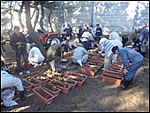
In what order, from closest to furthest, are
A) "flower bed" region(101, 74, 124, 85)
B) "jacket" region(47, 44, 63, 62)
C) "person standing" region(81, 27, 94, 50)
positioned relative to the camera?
1. "flower bed" region(101, 74, 124, 85)
2. "jacket" region(47, 44, 63, 62)
3. "person standing" region(81, 27, 94, 50)

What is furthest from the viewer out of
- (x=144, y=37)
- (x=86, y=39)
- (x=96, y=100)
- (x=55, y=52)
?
(x=86, y=39)

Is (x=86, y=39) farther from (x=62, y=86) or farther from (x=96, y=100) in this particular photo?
(x=96, y=100)

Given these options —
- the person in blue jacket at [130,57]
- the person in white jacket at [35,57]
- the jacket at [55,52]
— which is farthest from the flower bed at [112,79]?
the person in white jacket at [35,57]

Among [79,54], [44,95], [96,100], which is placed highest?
[79,54]

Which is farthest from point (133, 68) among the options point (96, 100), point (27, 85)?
point (27, 85)

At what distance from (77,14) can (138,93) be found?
10.8 m

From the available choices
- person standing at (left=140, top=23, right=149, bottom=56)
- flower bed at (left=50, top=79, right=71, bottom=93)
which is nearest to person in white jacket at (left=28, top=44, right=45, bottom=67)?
flower bed at (left=50, top=79, right=71, bottom=93)

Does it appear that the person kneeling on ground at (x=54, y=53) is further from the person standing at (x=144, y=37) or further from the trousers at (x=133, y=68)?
the person standing at (x=144, y=37)

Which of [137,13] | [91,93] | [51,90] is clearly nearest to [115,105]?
[91,93]

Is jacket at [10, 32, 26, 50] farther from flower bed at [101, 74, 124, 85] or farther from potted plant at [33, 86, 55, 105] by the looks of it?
flower bed at [101, 74, 124, 85]

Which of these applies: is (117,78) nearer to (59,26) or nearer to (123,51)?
(123,51)

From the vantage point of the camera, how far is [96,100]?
3.45 meters

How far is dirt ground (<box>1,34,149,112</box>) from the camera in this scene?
3.12 m

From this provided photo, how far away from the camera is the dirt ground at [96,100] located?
3.12 m
